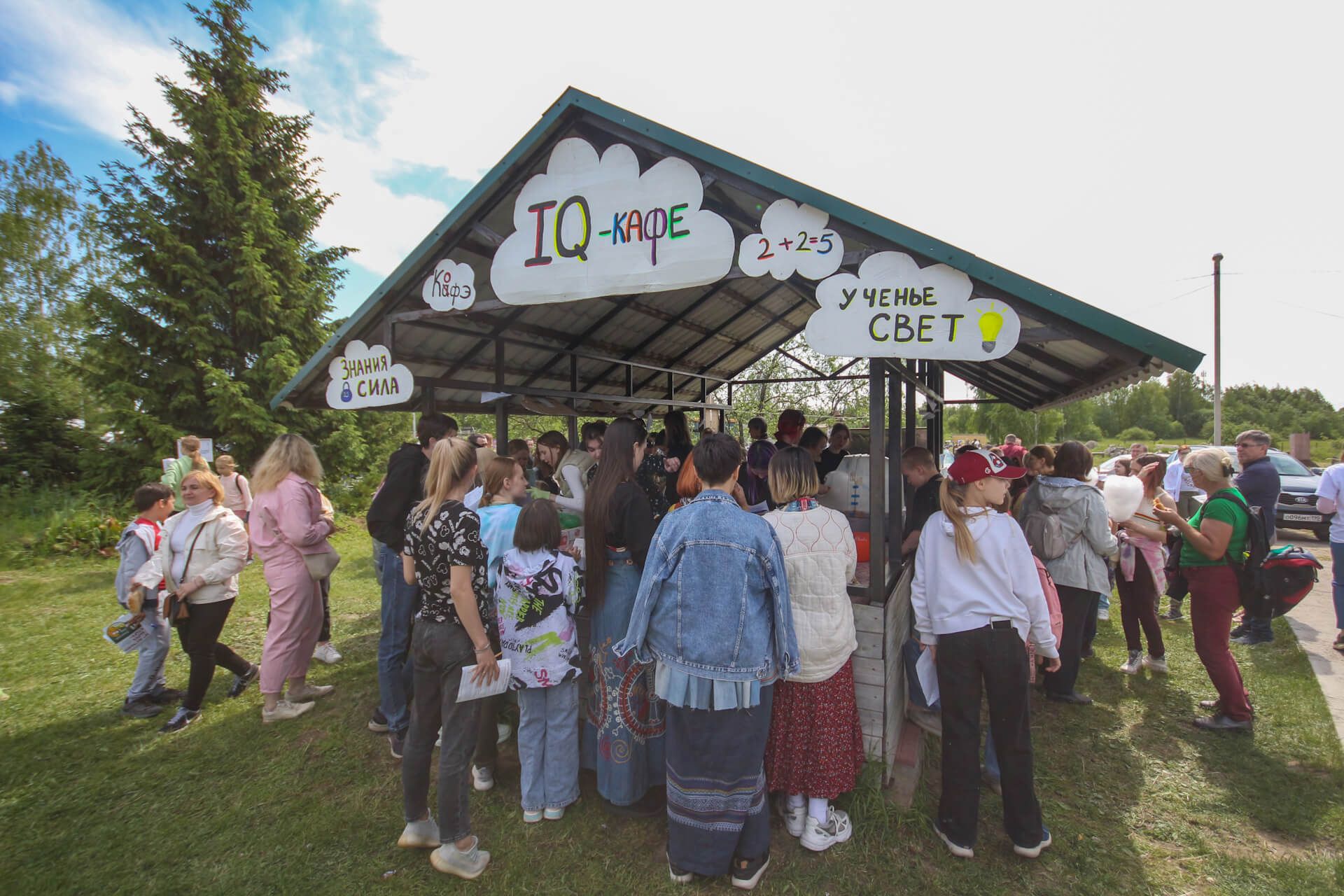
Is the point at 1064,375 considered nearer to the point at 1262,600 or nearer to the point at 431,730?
the point at 1262,600

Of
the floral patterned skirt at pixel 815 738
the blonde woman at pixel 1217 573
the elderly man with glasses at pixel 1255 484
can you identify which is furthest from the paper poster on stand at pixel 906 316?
the elderly man with glasses at pixel 1255 484

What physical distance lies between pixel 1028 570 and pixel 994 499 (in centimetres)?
37

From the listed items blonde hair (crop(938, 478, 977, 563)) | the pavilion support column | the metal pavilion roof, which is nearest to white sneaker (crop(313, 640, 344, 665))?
the metal pavilion roof

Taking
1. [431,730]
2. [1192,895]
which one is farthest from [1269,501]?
[431,730]

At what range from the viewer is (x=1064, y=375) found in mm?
5453

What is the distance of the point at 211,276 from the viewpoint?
40.7 ft

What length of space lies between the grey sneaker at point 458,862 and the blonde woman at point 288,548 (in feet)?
7.65

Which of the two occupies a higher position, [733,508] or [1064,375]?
[1064,375]

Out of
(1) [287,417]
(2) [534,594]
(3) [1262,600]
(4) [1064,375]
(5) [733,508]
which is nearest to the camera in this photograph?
(5) [733,508]

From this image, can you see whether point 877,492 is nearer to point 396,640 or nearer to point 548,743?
point 548,743

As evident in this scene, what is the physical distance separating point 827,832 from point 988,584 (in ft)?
4.84

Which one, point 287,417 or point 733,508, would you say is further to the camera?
point 287,417

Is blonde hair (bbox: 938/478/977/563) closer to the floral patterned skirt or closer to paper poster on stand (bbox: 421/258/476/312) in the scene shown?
the floral patterned skirt

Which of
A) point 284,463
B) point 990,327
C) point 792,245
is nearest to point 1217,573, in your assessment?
point 990,327
